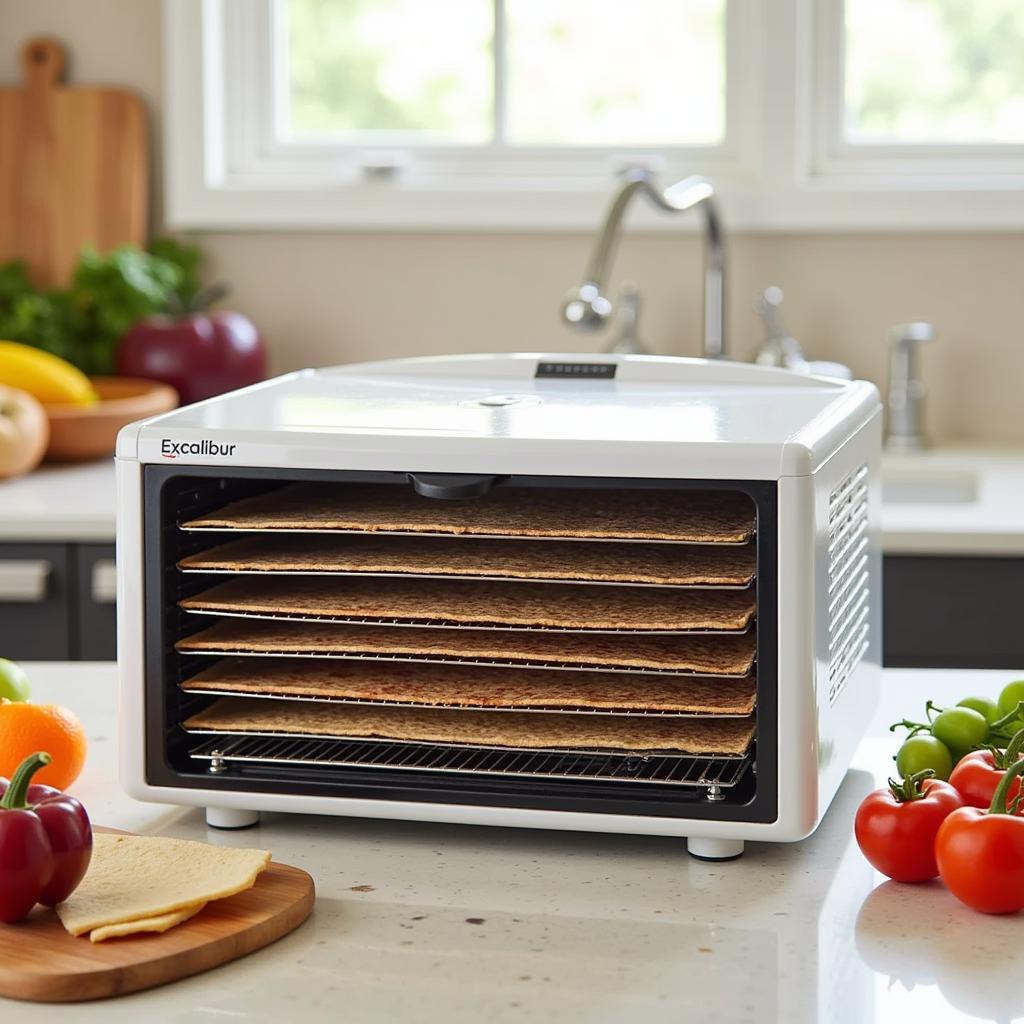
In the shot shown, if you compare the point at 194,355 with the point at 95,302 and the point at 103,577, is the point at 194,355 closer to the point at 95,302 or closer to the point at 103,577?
the point at 95,302

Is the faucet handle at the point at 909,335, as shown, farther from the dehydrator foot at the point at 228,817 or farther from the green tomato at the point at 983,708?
the dehydrator foot at the point at 228,817

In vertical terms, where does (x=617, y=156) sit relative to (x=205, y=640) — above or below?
above

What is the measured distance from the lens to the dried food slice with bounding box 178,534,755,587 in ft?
3.62

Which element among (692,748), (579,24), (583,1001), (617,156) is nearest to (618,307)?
(617,156)

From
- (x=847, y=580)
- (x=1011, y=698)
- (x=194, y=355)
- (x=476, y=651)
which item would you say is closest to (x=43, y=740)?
(x=476, y=651)

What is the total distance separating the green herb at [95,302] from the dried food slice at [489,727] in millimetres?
1658

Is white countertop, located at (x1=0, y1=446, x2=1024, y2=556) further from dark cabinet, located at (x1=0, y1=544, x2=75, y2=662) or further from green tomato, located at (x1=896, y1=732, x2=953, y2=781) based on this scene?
green tomato, located at (x1=896, y1=732, x2=953, y2=781)

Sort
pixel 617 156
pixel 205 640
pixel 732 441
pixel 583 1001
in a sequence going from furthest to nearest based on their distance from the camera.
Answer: pixel 617 156 < pixel 205 640 < pixel 732 441 < pixel 583 1001

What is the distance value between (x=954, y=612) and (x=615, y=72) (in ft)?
3.87

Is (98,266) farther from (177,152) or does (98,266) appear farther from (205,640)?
(205,640)

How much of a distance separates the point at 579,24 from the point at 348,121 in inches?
16.7

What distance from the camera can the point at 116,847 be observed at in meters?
1.10

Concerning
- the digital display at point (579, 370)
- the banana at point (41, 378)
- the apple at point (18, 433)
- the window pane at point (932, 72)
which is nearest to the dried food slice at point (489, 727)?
the digital display at point (579, 370)

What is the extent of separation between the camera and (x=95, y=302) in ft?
9.18
